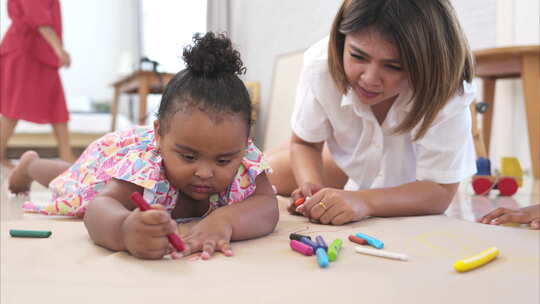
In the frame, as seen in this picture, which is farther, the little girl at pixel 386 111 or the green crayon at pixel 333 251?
the little girl at pixel 386 111

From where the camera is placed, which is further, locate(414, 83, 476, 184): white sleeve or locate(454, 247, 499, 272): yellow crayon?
locate(414, 83, 476, 184): white sleeve

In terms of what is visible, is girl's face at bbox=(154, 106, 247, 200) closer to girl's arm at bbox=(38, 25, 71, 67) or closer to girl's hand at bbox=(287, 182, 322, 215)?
girl's hand at bbox=(287, 182, 322, 215)

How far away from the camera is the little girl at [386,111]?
76cm

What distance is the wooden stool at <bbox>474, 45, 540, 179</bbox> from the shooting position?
1.37m

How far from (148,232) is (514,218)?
2.01 ft

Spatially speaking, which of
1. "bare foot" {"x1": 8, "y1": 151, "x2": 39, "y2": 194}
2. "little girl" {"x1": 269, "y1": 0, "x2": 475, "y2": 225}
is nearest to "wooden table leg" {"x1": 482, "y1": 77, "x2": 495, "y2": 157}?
"little girl" {"x1": 269, "y1": 0, "x2": 475, "y2": 225}

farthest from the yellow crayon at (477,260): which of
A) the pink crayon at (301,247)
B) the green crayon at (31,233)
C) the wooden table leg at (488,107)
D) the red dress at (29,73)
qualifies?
the red dress at (29,73)

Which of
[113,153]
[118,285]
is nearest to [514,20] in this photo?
[113,153]

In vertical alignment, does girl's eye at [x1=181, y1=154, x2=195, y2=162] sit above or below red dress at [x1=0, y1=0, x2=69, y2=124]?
above

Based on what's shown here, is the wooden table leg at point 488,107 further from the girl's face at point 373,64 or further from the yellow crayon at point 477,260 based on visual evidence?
the yellow crayon at point 477,260

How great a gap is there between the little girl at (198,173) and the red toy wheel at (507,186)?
0.87 meters

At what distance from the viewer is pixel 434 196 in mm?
900

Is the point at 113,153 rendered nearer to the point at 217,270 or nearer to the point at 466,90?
the point at 217,270

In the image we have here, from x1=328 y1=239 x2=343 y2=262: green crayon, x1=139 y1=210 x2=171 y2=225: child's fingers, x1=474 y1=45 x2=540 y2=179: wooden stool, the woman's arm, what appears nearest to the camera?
x1=139 y1=210 x2=171 y2=225: child's fingers
